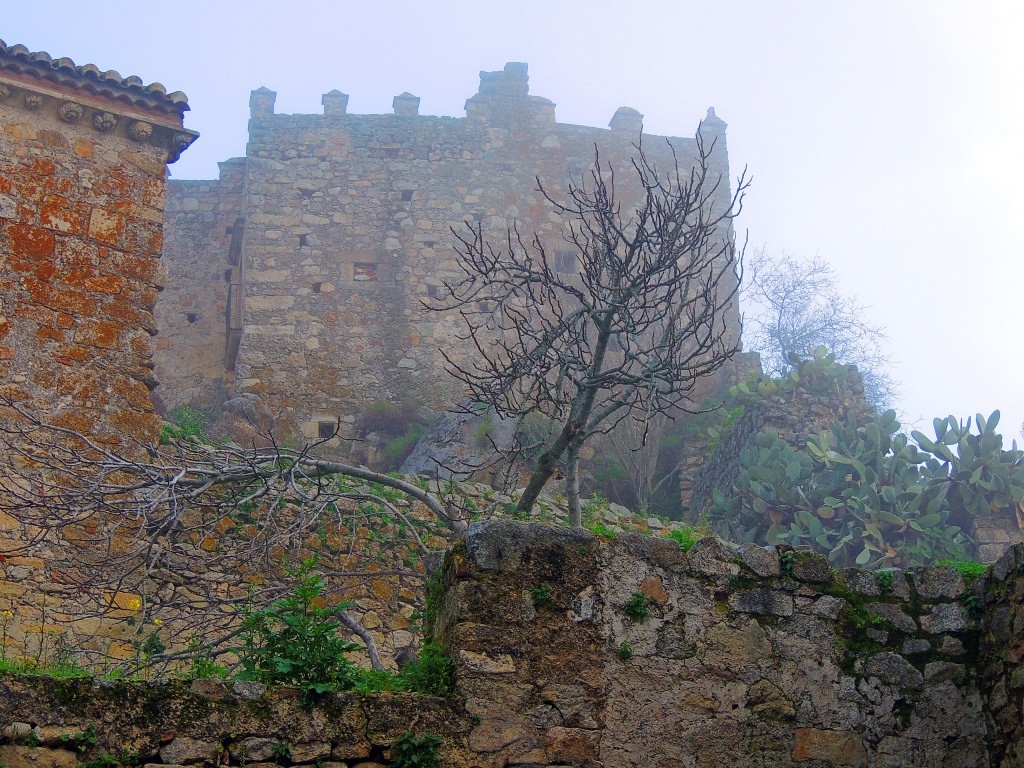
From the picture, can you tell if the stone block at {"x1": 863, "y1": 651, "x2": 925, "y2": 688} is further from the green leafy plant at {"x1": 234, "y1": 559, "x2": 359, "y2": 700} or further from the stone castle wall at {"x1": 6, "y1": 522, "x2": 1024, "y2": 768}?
the green leafy plant at {"x1": 234, "y1": 559, "x2": 359, "y2": 700}

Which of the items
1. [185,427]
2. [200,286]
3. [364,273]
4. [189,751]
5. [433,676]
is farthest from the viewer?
[200,286]

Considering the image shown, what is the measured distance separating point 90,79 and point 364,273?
8640 millimetres

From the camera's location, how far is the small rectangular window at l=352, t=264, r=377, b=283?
18.8 m

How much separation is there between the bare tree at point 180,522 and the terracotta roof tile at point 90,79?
2911 millimetres

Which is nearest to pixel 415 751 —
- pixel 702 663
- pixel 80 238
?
pixel 702 663

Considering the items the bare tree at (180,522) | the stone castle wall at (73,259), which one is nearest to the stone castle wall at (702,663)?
the bare tree at (180,522)

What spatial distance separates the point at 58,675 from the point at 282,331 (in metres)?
14.0

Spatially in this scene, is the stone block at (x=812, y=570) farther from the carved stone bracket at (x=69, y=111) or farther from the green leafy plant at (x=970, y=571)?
the carved stone bracket at (x=69, y=111)

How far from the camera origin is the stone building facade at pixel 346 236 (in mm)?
17984

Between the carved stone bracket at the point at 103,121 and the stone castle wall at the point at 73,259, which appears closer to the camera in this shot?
the stone castle wall at the point at 73,259

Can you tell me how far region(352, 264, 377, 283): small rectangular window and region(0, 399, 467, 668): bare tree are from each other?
8.45m

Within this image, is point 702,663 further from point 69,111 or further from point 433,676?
point 69,111

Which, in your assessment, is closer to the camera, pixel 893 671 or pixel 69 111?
pixel 893 671

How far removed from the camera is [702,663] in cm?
522
